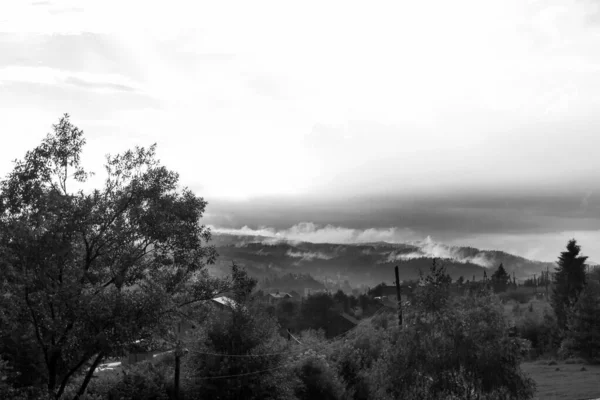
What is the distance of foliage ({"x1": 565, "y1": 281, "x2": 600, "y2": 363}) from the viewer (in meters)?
64.9

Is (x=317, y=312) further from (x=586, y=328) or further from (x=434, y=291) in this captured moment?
(x=434, y=291)

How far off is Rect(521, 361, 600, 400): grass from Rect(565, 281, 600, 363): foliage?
7.82 feet

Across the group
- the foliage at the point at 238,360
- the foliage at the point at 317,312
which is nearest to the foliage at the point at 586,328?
the foliage at the point at 238,360

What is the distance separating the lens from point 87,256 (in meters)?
26.9

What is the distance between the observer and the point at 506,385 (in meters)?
29.5

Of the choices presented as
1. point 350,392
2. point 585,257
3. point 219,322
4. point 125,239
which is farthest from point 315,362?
point 585,257

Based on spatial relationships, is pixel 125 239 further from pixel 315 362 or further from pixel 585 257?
pixel 585 257

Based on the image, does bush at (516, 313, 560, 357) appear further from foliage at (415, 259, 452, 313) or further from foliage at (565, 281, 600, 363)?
foliage at (415, 259, 452, 313)

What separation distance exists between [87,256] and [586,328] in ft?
194

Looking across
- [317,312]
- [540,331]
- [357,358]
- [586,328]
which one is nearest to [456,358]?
[357,358]

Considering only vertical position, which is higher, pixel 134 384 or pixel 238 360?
pixel 238 360

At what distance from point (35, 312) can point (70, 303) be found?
1.83m

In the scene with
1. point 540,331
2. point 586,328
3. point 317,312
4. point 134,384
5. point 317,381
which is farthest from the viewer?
point 317,312

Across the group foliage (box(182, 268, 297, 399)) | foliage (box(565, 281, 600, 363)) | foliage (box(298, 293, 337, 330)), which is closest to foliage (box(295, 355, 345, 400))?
foliage (box(182, 268, 297, 399))
